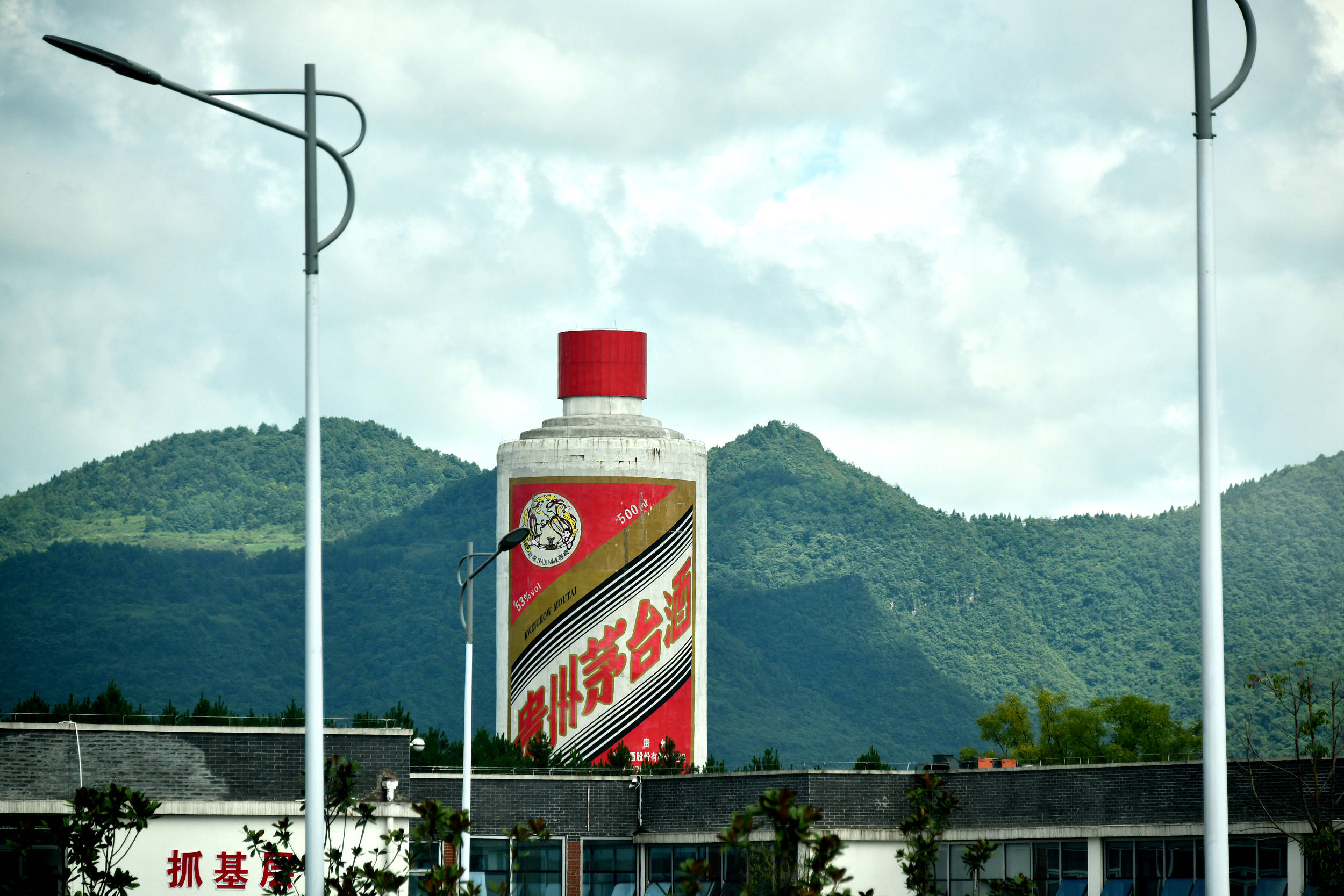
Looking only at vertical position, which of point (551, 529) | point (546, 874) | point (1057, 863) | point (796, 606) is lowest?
point (546, 874)

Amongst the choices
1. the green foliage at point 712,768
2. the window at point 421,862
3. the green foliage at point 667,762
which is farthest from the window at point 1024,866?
the window at point 421,862

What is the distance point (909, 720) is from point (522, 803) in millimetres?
112438

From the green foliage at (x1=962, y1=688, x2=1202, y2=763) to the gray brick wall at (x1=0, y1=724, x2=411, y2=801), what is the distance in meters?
60.7

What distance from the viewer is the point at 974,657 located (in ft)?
569

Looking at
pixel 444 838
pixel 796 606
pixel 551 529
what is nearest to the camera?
pixel 444 838

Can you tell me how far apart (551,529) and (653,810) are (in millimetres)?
14768

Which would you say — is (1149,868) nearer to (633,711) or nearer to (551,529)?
(633,711)

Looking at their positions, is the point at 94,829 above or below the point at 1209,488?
below

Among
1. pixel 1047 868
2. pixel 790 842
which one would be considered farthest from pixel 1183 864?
pixel 790 842

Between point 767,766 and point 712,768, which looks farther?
point 767,766

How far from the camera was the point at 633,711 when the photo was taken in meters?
69.6

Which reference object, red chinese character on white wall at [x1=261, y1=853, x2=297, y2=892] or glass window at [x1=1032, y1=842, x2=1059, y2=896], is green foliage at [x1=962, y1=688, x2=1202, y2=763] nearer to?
glass window at [x1=1032, y1=842, x2=1059, y2=896]

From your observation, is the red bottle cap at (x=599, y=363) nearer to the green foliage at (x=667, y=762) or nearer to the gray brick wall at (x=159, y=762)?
the green foliage at (x=667, y=762)

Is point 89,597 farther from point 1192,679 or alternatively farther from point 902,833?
point 902,833
